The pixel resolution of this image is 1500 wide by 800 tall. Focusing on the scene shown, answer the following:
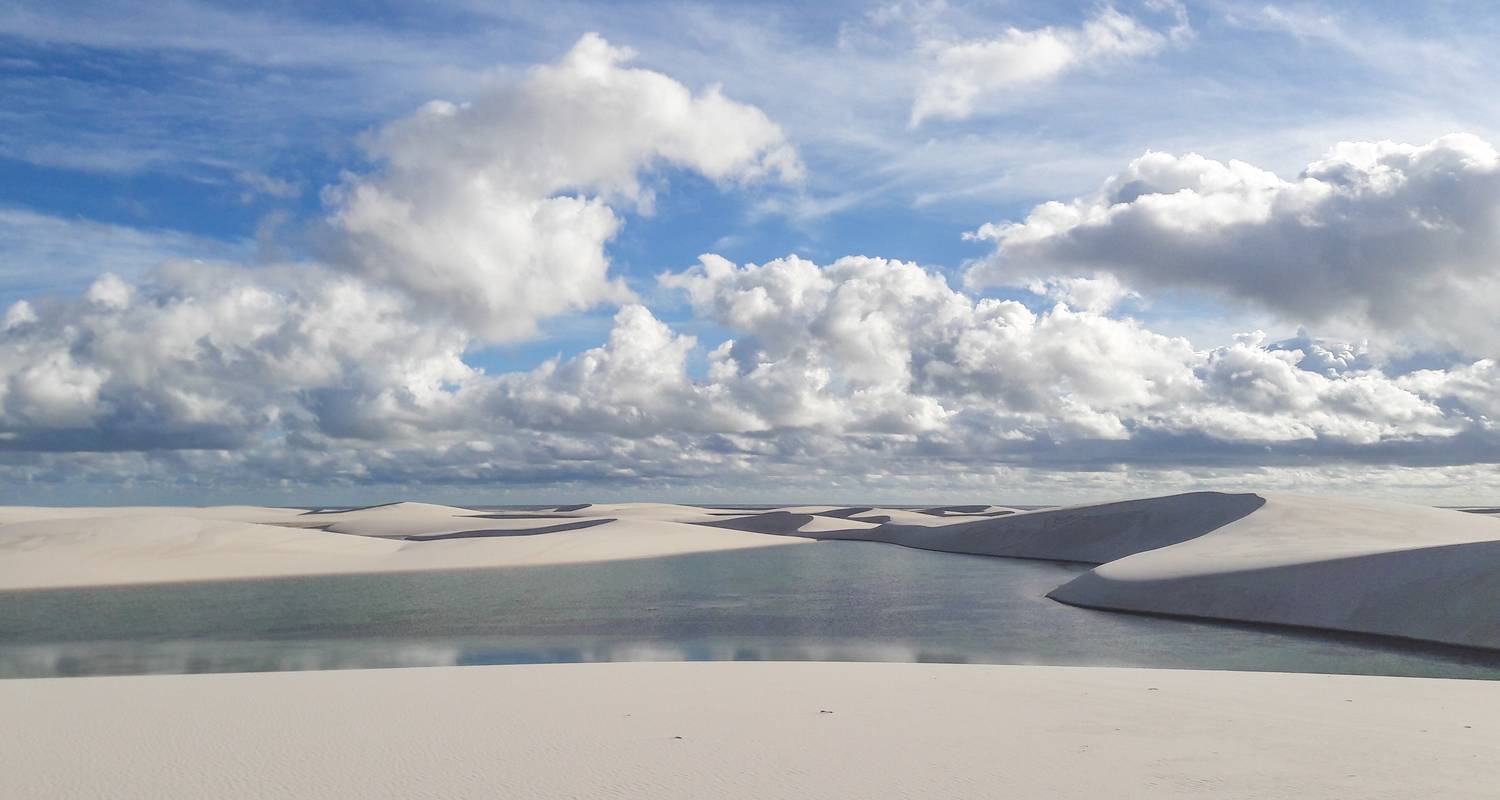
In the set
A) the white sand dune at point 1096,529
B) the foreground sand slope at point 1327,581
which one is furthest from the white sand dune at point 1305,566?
the white sand dune at point 1096,529

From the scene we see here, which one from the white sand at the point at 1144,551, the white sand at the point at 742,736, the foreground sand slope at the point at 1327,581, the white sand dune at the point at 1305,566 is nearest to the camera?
the white sand at the point at 742,736

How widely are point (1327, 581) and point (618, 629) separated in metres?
21.2

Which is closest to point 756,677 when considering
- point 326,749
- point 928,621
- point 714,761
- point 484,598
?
point 714,761

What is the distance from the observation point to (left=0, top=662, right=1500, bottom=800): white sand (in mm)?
7496

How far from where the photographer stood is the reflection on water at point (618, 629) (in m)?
19.7

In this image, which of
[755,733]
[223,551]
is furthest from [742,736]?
[223,551]

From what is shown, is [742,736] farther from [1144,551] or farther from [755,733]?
[1144,551]

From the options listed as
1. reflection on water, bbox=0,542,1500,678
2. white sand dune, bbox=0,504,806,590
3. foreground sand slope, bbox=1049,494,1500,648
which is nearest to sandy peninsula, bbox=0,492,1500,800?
foreground sand slope, bbox=1049,494,1500,648

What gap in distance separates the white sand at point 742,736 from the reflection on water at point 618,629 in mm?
5773

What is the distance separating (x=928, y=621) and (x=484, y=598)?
55.5 feet

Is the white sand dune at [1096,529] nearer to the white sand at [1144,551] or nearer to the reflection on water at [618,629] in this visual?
the white sand at [1144,551]

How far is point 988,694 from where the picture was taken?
12.5 m

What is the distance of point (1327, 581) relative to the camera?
91.3ft

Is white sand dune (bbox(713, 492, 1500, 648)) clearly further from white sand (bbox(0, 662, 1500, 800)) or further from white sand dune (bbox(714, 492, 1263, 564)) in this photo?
white sand (bbox(0, 662, 1500, 800))
